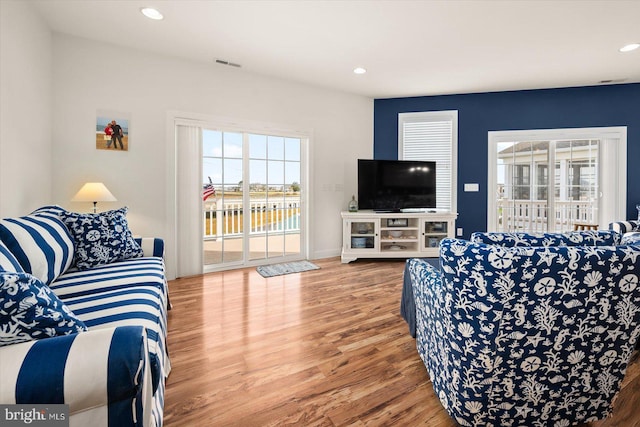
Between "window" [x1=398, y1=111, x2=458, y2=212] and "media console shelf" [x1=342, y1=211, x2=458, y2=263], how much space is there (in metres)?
0.58

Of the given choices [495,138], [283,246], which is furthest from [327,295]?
[495,138]

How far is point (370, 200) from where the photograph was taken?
4.64 meters

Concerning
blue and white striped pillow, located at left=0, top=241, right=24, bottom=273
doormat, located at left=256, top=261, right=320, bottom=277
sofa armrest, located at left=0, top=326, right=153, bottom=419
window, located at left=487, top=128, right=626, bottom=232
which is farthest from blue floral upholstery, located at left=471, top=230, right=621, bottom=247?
window, located at left=487, top=128, right=626, bottom=232

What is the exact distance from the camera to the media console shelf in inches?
177

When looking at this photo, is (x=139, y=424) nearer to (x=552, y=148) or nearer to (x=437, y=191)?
(x=437, y=191)

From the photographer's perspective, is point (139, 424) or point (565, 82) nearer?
point (139, 424)

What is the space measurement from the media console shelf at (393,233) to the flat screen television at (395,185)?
0.68ft

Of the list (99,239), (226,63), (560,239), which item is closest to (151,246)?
(99,239)

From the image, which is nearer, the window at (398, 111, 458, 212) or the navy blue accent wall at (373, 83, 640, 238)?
the navy blue accent wall at (373, 83, 640, 238)

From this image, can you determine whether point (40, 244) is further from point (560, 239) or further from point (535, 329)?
point (560, 239)

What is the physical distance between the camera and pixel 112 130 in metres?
3.24

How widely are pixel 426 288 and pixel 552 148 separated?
15.6 feet

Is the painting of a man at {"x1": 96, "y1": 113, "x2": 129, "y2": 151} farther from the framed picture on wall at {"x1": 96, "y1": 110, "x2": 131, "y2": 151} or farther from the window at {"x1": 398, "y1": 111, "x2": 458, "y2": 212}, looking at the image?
the window at {"x1": 398, "y1": 111, "x2": 458, "y2": 212}

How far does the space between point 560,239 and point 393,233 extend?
3.31 metres
